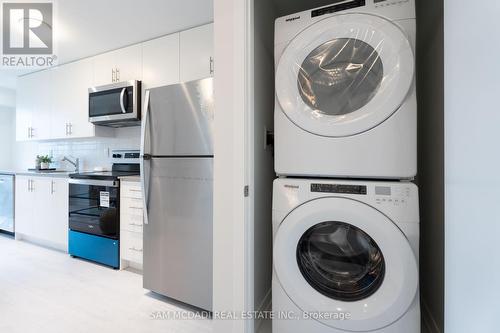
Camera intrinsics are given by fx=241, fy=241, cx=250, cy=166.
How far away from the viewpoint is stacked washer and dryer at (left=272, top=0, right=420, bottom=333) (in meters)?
0.96

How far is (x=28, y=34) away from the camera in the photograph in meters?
2.35

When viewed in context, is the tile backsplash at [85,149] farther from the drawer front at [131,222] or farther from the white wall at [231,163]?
the white wall at [231,163]

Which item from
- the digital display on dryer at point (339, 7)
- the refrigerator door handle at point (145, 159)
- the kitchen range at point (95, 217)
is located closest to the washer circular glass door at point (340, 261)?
the digital display on dryer at point (339, 7)

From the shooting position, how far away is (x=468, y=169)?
1.91 feet

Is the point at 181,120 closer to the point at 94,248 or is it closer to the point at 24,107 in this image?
the point at 94,248

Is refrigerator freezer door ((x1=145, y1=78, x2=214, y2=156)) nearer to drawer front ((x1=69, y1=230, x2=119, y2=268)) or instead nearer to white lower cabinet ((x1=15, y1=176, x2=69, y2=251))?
drawer front ((x1=69, y1=230, x2=119, y2=268))

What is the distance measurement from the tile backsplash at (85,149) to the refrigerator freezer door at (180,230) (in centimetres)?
144

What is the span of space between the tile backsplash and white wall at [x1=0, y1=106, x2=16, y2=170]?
459 mm

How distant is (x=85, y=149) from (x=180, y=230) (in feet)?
8.52

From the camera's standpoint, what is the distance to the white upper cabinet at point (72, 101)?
2.95 meters

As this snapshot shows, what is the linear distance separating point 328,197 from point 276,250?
13.6 inches

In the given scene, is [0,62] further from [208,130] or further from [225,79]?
[225,79]

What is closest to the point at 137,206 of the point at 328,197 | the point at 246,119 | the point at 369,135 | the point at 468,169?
the point at 246,119

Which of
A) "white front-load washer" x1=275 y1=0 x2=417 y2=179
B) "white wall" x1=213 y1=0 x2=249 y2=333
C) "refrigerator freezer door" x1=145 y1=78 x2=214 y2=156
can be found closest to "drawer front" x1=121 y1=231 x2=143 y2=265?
"refrigerator freezer door" x1=145 y1=78 x2=214 y2=156
